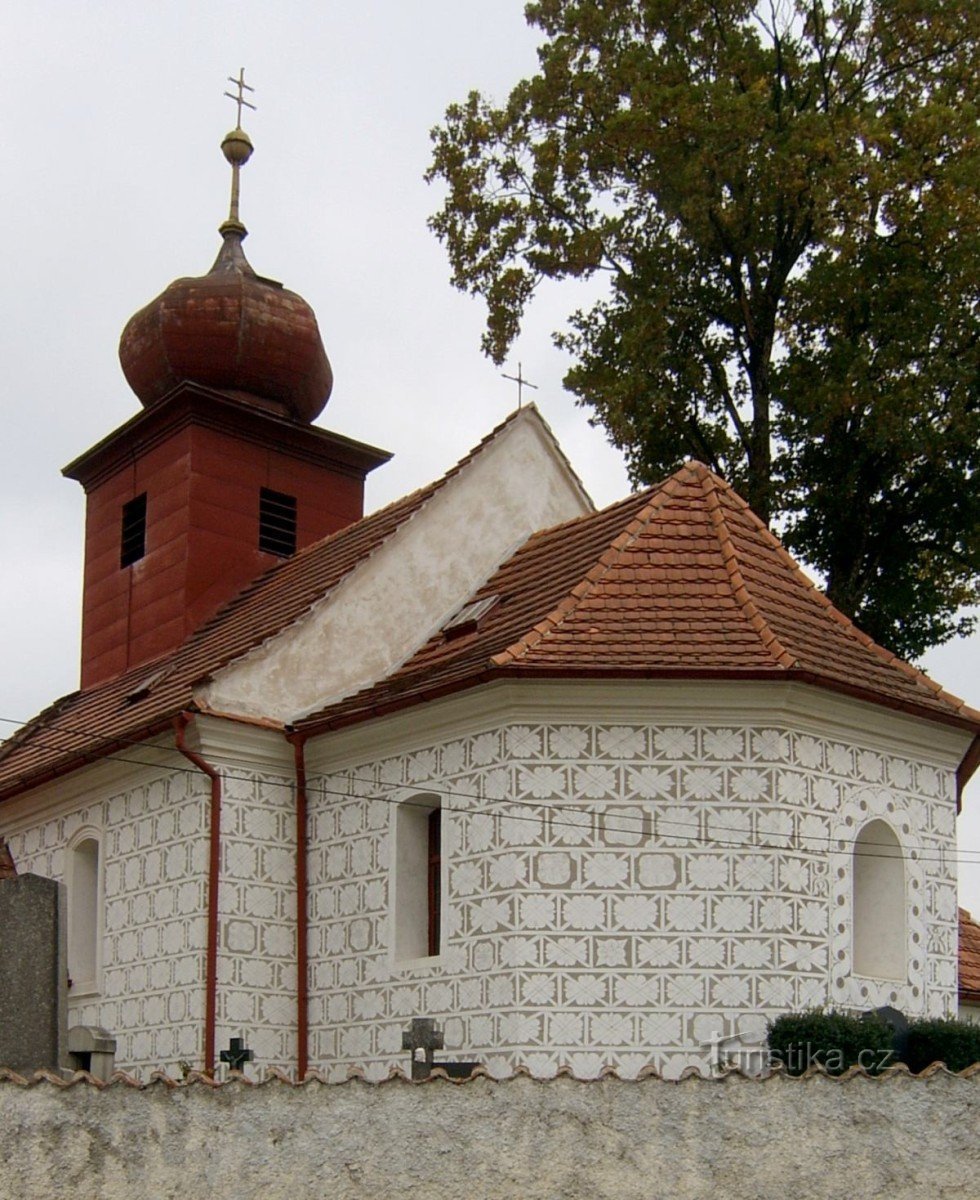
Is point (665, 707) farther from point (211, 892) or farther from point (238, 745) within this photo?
point (211, 892)

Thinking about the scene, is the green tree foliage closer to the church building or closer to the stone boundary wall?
the church building

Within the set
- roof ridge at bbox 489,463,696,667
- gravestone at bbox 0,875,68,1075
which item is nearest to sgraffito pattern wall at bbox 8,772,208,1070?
roof ridge at bbox 489,463,696,667

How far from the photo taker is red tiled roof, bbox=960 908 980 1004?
2114 centimetres

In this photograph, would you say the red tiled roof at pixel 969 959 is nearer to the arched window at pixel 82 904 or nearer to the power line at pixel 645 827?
the power line at pixel 645 827

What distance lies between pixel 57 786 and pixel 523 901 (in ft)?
21.7

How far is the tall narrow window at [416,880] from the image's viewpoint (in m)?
17.1

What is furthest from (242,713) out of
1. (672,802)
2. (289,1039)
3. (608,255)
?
(608,255)

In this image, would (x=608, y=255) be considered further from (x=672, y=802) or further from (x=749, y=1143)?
(x=749, y=1143)

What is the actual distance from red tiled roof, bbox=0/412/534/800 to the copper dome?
2204mm

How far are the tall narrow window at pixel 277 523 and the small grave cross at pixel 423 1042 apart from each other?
29.9 feet

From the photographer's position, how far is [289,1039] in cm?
1772

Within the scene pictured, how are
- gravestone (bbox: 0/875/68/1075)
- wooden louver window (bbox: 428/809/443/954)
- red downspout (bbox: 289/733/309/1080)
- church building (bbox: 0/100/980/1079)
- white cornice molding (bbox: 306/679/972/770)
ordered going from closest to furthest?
1. gravestone (bbox: 0/875/68/1075)
2. church building (bbox: 0/100/980/1079)
3. white cornice molding (bbox: 306/679/972/770)
4. wooden louver window (bbox: 428/809/443/954)
5. red downspout (bbox: 289/733/309/1080)

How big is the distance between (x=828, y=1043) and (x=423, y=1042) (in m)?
3.00

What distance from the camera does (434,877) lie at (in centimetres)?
1733
